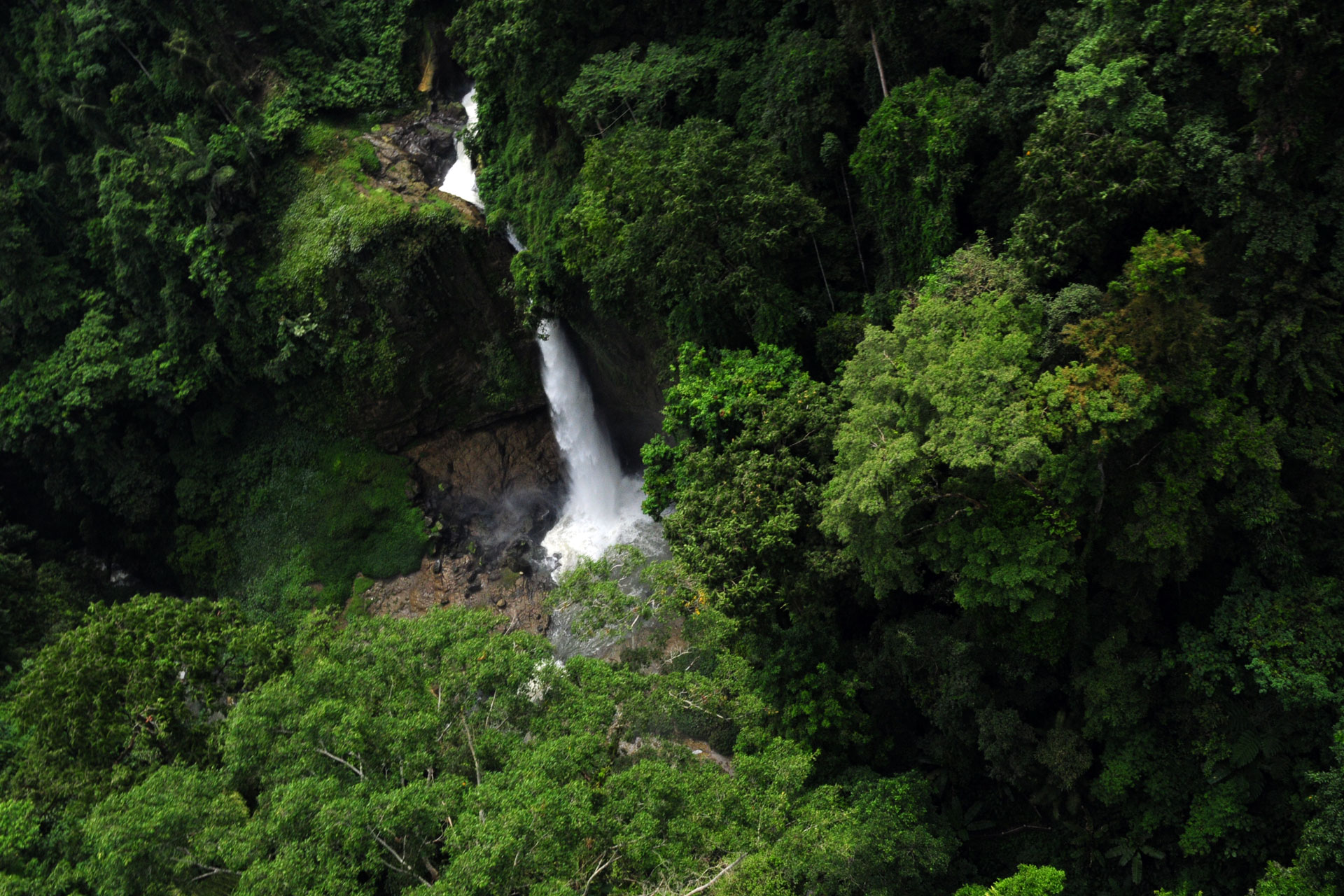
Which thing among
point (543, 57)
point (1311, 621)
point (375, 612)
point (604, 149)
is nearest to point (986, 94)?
point (604, 149)

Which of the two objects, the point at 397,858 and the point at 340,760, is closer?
the point at 397,858

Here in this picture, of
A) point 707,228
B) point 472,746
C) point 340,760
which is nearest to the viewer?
point 340,760

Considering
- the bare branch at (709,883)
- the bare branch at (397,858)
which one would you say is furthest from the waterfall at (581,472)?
the bare branch at (397,858)

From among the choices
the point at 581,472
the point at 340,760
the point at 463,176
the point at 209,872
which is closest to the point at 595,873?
the point at 340,760

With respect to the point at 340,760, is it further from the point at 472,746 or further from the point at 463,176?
the point at 463,176

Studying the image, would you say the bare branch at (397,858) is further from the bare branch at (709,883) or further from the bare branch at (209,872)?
the bare branch at (709,883)

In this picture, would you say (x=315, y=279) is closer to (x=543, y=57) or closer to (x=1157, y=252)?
(x=543, y=57)

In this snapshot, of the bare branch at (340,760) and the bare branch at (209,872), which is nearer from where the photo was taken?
the bare branch at (209,872)
